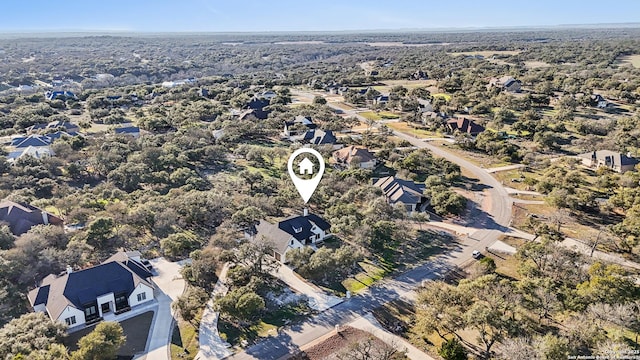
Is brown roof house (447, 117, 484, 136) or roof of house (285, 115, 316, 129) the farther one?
roof of house (285, 115, 316, 129)

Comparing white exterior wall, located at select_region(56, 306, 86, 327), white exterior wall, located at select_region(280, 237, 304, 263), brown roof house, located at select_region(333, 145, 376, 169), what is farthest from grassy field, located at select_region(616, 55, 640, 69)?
white exterior wall, located at select_region(56, 306, 86, 327)

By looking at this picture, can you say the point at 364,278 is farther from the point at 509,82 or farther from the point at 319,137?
the point at 509,82

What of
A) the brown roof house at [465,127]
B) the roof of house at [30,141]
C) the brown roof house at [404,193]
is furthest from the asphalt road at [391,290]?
the roof of house at [30,141]

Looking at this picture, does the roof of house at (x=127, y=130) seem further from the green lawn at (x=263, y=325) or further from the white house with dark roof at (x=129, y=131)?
the green lawn at (x=263, y=325)

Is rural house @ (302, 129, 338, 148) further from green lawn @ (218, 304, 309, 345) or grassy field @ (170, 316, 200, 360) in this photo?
grassy field @ (170, 316, 200, 360)

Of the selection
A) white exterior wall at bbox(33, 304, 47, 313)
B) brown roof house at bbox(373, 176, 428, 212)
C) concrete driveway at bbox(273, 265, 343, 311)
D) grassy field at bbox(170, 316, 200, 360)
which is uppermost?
brown roof house at bbox(373, 176, 428, 212)

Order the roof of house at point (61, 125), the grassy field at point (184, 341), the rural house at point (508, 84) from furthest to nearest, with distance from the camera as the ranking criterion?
the rural house at point (508, 84) → the roof of house at point (61, 125) → the grassy field at point (184, 341)

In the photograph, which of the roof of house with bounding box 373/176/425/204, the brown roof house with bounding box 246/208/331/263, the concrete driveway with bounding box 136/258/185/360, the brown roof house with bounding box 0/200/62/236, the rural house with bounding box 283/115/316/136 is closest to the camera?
the concrete driveway with bounding box 136/258/185/360

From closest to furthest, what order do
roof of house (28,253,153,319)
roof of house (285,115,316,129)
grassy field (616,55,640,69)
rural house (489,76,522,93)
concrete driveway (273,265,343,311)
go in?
roof of house (28,253,153,319) < concrete driveway (273,265,343,311) < roof of house (285,115,316,129) < rural house (489,76,522,93) < grassy field (616,55,640,69)
